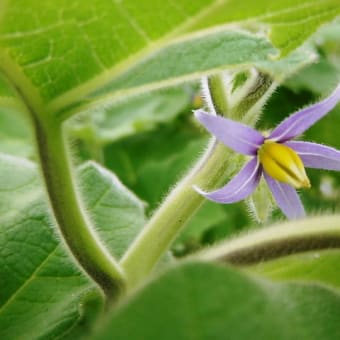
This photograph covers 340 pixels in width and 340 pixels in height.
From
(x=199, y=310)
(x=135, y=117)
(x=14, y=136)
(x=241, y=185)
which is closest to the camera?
(x=199, y=310)

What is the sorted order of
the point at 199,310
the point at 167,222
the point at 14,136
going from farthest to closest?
1. the point at 14,136
2. the point at 167,222
3. the point at 199,310

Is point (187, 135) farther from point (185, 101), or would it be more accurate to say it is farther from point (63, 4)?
point (63, 4)

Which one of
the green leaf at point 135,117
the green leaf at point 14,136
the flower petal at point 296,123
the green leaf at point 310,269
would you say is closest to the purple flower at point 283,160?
the flower petal at point 296,123

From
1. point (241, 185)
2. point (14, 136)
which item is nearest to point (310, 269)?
point (241, 185)

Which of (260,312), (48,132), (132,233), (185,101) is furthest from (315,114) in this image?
(185,101)

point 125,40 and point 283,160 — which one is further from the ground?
point 125,40

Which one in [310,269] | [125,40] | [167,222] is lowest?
[310,269]

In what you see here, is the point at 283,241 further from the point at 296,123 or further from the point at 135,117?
the point at 135,117
